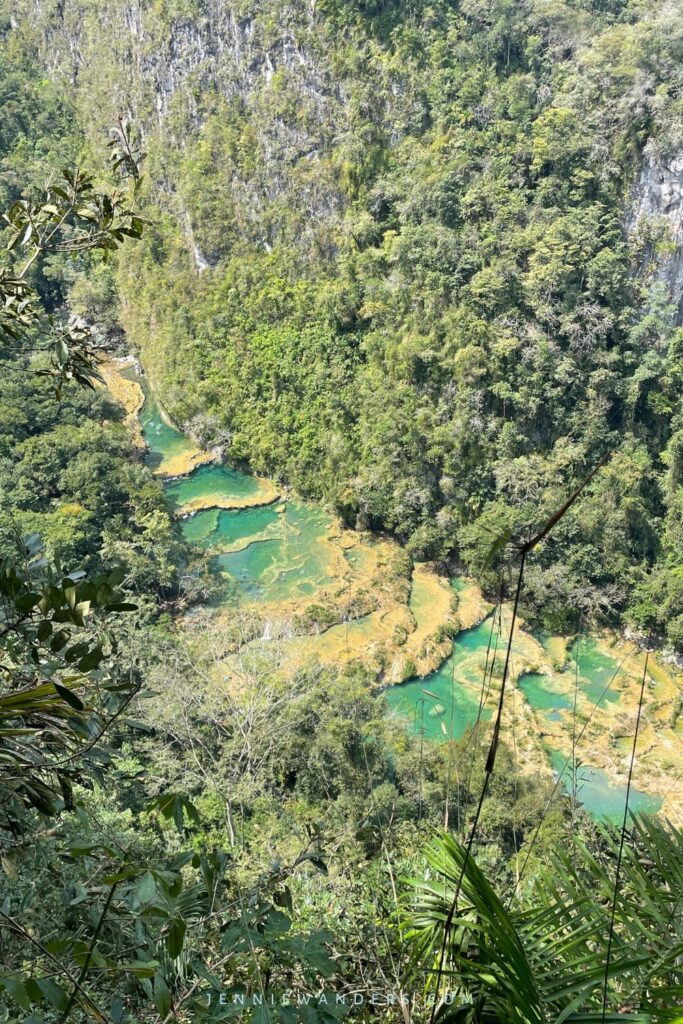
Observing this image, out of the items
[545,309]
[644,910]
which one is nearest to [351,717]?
[644,910]

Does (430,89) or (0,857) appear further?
(430,89)

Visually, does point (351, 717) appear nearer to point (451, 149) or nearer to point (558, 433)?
point (558, 433)

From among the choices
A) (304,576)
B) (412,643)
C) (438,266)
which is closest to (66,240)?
(412,643)

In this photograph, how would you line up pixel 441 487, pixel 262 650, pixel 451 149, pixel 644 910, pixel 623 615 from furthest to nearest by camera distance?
1. pixel 451 149
2. pixel 441 487
3. pixel 623 615
4. pixel 262 650
5. pixel 644 910

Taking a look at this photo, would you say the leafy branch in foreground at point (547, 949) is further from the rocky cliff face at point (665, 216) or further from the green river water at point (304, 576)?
the rocky cliff face at point (665, 216)

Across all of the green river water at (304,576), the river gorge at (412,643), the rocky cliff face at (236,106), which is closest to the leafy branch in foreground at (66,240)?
the river gorge at (412,643)

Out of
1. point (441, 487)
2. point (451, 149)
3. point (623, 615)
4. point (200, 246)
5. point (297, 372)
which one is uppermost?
point (451, 149)

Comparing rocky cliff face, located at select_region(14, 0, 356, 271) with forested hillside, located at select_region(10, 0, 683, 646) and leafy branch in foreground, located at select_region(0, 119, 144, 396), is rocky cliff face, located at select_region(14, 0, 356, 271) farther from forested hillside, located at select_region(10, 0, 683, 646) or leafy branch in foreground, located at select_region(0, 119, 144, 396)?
leafy branch in foreground, located at select_region(0, 119, 144, 396)

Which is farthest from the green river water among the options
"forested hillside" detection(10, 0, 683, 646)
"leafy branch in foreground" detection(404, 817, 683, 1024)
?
"leafy branch in foreground" detection(404, 817, 683, 1024)
